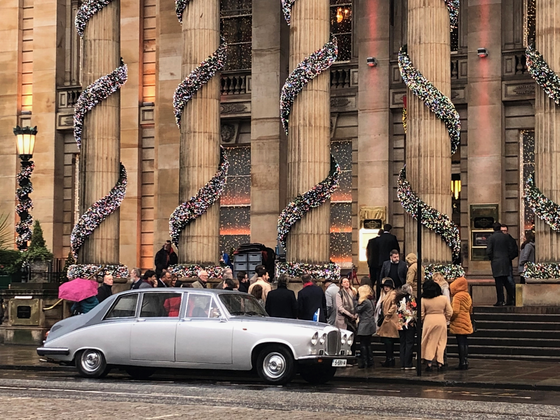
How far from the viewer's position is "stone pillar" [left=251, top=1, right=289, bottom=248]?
115 feet

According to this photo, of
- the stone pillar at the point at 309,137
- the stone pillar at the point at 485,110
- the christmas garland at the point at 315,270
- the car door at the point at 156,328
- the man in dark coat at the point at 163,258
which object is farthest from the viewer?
the stone pillar at the point at 485,110

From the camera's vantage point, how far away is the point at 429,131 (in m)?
28.0

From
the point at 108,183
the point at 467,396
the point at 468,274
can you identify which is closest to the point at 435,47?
the point at 468,274

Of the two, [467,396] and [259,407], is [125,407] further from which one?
[467,396]

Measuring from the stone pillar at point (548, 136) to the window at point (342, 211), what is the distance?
27.7ft

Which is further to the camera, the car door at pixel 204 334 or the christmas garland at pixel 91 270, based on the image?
the christmas garland at pixel 91 270

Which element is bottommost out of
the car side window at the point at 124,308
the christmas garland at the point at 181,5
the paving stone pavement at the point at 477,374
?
the paving stone pavement at the point at 477,374

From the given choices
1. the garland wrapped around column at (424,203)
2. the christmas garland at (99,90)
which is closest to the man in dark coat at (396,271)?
the garland wrapped around column at (424,203)

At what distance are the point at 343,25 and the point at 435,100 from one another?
827 centimetres

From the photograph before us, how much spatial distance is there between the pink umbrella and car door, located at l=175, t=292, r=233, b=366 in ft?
18.8

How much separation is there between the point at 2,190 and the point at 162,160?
6.28 meters

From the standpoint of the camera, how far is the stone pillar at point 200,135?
30047 millimetres

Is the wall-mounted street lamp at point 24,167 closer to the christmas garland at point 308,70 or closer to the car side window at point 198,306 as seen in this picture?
the christmas garland at point 308,70

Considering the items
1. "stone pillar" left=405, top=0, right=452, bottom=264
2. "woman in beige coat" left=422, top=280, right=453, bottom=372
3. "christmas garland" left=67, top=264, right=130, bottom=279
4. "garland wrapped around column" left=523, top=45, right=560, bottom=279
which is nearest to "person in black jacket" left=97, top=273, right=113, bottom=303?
"christmas garland" left=67, top=264, right=130, bottom=279
